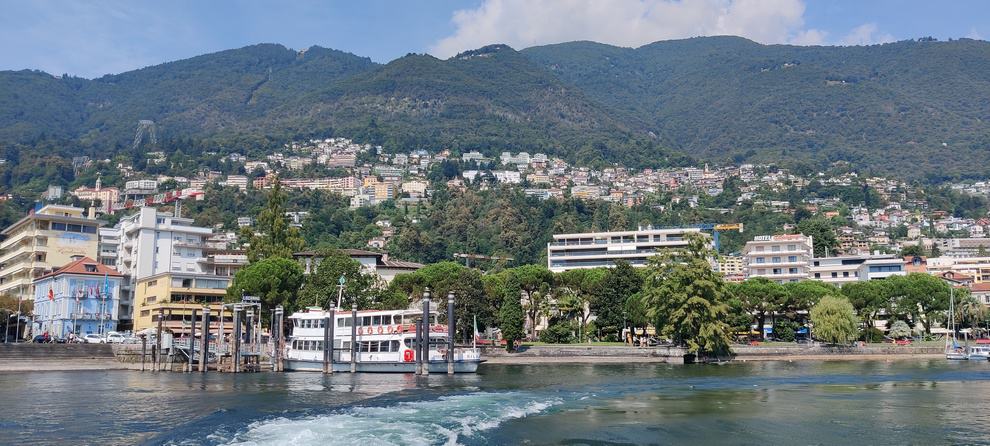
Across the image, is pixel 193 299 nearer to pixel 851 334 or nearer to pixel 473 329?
pixel 473 329

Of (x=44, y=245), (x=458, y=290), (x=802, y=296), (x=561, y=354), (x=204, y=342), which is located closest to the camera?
(x=204, y=342)

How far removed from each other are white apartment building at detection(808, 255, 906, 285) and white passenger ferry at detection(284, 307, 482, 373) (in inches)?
3309

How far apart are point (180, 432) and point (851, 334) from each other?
7739cm

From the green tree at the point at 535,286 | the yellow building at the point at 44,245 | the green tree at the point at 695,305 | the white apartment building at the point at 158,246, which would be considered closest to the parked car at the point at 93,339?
the yellow building at the point at 44,245

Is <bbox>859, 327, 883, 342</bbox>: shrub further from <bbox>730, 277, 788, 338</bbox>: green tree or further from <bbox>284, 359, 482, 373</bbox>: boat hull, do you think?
<bbox>284, 359, 482, 373</bbox>: boat hull

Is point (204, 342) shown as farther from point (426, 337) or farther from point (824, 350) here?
point (824, 350)

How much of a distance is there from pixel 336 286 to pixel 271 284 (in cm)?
791

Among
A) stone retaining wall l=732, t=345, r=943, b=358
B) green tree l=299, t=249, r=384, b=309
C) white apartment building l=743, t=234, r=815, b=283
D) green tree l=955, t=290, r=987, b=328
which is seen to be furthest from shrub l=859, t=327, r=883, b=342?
green tree l=299, t=249, r=384, b=309

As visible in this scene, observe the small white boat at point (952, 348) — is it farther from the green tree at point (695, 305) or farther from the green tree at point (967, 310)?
the green tree at point (695, 305)

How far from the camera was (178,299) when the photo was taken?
334ft

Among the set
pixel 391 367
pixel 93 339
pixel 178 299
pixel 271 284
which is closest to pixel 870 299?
pixel 391 367

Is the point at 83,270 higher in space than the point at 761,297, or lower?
higher

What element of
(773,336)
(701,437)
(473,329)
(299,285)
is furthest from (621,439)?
(773,336)

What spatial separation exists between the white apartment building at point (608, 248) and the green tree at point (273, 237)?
59.6m
